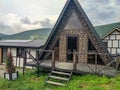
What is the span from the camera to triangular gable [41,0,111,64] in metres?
17.2

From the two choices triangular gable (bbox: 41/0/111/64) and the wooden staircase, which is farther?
triangular gable (bbox: 41/0/111/64)

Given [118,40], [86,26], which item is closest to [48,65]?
[86,26]

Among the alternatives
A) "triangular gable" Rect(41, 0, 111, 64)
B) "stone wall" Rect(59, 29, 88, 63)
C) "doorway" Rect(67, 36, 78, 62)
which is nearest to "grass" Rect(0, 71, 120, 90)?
"stone wall" Rect(59, 29, 88, 63)

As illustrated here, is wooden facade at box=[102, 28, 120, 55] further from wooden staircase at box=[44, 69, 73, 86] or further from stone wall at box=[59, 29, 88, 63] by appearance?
wooden staircase at box=[44, 69, 73, 86]

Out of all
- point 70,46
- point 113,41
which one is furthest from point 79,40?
point 113,41

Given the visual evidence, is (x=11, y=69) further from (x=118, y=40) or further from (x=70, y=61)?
(x=118, y=40)

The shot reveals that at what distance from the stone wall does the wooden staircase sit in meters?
2.76

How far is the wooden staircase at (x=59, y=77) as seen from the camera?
1445 cm

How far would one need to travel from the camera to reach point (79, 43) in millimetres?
18391

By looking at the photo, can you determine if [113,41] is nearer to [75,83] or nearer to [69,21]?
[69,21]

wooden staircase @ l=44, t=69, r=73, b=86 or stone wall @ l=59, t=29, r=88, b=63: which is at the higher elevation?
stone wall @ l=59, t=29, r=88, b=63

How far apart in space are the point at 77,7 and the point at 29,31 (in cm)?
6066

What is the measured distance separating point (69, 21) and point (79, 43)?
7.09ft

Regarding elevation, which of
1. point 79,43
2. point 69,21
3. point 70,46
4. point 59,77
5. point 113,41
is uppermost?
point 69,21
